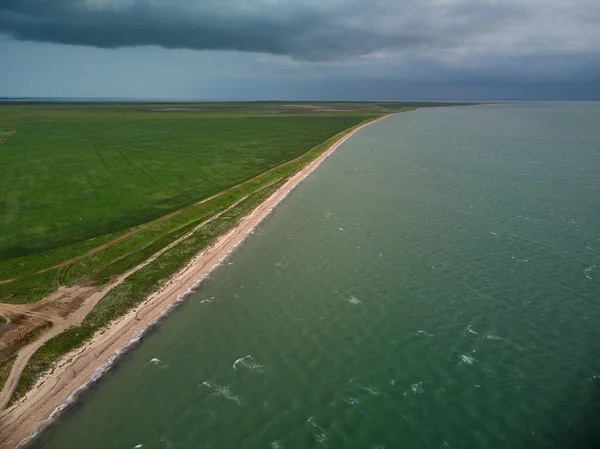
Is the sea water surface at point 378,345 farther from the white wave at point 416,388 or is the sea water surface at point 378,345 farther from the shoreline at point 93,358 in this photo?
the shoreline at point 93,358

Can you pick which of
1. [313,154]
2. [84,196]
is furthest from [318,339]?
[313,154]

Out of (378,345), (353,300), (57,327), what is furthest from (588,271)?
(57,327)

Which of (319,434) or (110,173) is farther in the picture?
(110,173)

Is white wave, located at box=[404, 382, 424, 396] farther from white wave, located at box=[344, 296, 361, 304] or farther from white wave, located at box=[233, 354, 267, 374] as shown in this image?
white wave, located at box=[344, 296, 361, 304]

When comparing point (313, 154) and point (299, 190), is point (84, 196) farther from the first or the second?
point (313, 154)

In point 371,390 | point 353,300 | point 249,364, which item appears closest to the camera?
point 371,390

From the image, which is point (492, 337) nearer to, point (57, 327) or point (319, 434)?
point (319, 434)

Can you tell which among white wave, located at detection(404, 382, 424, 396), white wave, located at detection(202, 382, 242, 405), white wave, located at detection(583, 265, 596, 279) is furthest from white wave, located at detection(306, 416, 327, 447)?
white wave, located at detection(583, 265, 596, 279)
